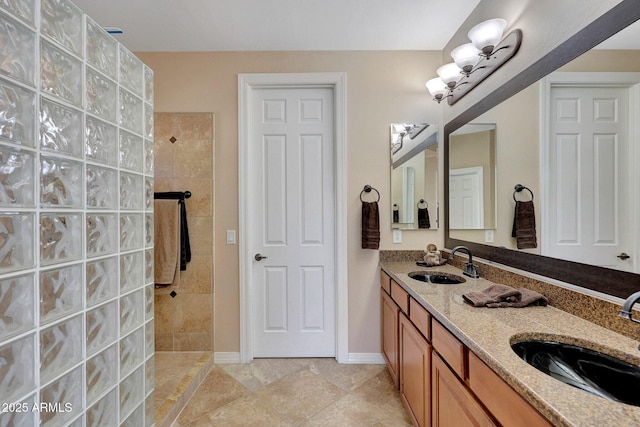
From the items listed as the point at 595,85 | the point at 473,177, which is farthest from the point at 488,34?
the point at 473,177

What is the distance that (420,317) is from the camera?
147 centimetres

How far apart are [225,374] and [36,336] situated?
5.44ft

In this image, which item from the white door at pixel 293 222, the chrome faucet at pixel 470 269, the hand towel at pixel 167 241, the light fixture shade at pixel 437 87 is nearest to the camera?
the chrome faucet at pixel 470 269

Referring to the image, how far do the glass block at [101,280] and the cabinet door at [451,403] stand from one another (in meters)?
1.41

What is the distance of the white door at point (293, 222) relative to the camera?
2.46 metres

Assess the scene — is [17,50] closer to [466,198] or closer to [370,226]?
[370,226]

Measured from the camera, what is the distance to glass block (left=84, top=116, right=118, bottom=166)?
105 cm

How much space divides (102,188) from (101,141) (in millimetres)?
185

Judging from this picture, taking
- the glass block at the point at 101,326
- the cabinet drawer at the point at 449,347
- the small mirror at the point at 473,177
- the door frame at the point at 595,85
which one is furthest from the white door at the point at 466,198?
the glass block at the point at 101,326

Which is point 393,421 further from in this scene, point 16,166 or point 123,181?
point 16,166

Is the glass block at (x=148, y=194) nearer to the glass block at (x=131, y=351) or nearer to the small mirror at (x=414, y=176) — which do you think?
the glass block at (x=131, y=351)

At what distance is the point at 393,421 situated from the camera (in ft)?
5.66

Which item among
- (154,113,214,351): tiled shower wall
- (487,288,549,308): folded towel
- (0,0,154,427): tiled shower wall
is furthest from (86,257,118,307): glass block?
(487,288,549,308): folded towel

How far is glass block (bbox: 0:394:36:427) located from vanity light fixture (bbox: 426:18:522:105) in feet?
8.15
